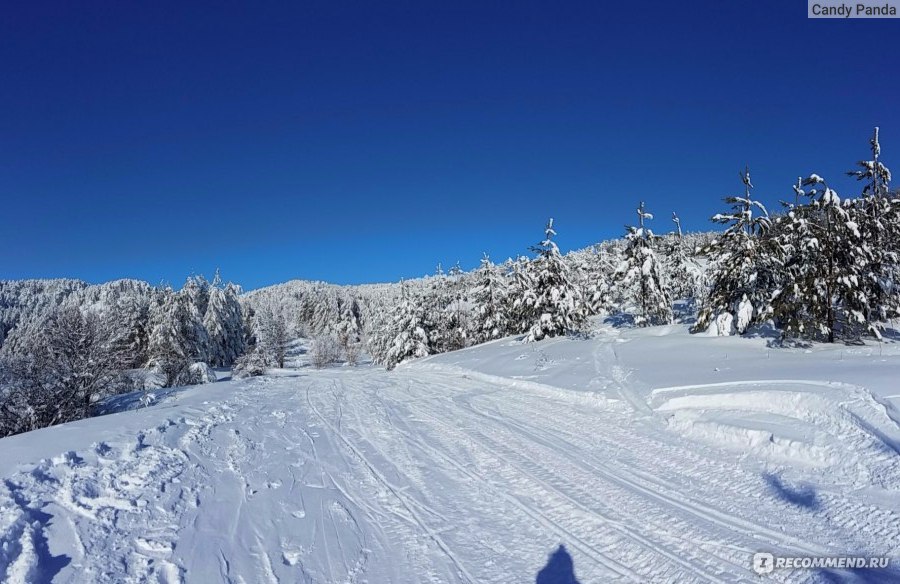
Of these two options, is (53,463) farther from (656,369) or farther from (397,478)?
(656,369)

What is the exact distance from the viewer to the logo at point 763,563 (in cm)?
441

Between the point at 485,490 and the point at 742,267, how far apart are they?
1735cm

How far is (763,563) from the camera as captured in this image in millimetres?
4516

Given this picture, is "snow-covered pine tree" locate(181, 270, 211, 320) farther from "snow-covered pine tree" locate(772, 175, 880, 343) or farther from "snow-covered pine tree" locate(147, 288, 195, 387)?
"snow-covered pine tree" locate(772, 175, 880, 343)

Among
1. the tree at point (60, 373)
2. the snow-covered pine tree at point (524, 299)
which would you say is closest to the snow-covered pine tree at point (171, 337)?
the tree at point (60, 373)

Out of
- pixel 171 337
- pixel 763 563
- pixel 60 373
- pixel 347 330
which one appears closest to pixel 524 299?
pixel 60 373

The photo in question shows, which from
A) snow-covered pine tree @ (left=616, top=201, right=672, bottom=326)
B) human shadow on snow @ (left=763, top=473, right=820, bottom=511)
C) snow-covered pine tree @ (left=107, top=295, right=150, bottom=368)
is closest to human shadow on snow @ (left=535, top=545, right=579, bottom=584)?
human shadow on snow @ (left=763, top=473, right=820, bottom=511)

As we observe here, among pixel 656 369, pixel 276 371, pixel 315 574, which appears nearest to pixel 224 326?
pixel 276 371

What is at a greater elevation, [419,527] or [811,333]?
[811,333]

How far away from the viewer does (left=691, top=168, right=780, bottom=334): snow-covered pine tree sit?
19.1m

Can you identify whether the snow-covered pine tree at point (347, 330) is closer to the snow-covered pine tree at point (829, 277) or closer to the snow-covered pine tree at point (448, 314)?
the snow-covered pine tree at point (448, 314)

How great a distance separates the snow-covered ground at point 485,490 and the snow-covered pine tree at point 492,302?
31047 millimetres

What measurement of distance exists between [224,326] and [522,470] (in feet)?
207

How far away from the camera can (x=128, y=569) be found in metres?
4.61
